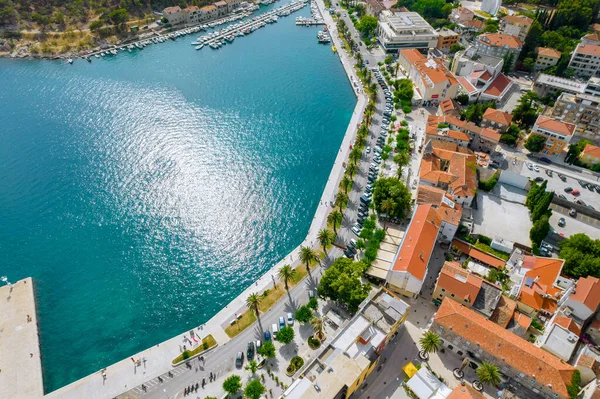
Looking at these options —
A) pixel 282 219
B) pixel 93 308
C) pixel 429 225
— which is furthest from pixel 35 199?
pixel 429 225

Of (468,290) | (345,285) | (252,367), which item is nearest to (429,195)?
(468,290)

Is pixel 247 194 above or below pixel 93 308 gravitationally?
above

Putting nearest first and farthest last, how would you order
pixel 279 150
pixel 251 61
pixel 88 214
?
1. pixel 88 214
2. pixel 279 150
3. pixel 251 61

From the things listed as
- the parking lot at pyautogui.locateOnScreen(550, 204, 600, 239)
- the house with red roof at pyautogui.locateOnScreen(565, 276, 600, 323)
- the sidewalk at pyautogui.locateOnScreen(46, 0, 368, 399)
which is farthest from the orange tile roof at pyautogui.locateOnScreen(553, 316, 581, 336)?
the sidewalk at pyautogui.locateOnScreen(46, 0, 368, 399)

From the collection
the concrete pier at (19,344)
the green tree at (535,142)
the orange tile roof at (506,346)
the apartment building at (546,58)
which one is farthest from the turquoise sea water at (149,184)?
the apartment building at (546,58)

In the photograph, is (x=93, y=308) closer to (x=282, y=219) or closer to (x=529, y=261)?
(x=282, y=219)

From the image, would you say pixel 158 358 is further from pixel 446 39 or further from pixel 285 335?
pixel 446 39

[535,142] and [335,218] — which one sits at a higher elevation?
[535,142]

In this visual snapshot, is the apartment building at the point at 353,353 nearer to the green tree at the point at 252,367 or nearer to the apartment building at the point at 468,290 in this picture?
the apartment building at the point at 468,290
